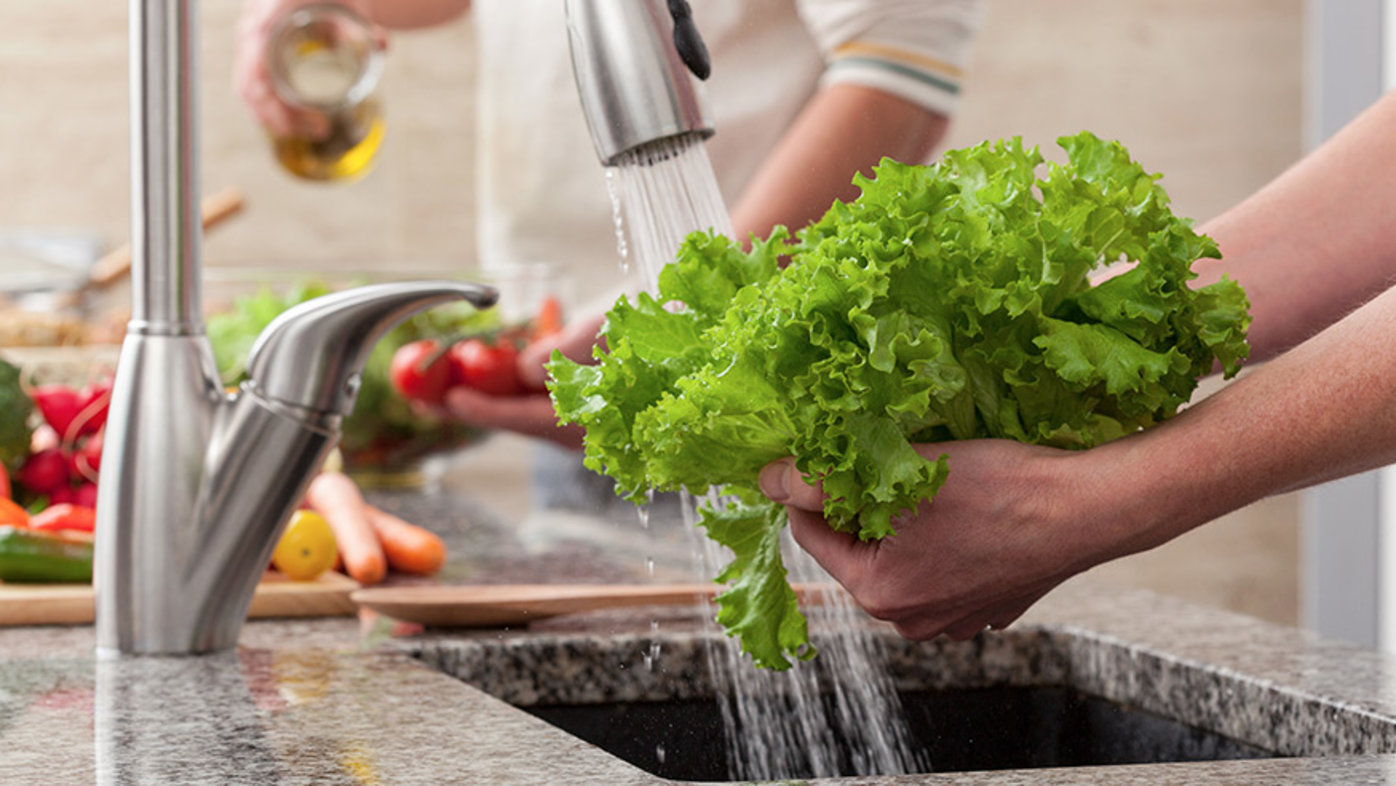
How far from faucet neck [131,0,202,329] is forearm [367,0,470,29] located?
5.70 feet

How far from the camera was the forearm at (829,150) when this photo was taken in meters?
1.04

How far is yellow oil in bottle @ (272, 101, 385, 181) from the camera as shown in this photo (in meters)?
2.27

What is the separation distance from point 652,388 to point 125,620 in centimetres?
47

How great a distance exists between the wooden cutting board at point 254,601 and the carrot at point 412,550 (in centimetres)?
12

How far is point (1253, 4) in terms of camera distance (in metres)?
3.89

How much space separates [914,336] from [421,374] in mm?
1479

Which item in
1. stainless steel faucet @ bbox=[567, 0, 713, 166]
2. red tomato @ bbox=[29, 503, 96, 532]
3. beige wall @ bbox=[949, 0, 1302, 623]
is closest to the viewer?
stainless steel faucet @ bbox=[567, 0, 713, 166]

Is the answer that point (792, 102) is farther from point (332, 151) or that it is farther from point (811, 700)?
point (332, 151)

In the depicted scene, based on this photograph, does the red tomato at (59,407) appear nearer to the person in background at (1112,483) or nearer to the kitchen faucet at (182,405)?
the kitchen faucet at (182,405)

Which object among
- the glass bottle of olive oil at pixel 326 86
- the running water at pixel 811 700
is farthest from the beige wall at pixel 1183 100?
the running water at pixel 811 700

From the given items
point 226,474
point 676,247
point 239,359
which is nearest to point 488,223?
point 239,359

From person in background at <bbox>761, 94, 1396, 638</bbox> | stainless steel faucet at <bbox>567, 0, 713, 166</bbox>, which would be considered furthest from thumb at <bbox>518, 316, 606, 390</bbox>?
person in background at <bbox>761, 94, 1396, 638</bbox>

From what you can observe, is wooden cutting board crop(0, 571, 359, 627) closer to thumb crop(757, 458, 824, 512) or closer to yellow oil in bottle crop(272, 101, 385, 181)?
thumb crop(757, 458, 824, 512)

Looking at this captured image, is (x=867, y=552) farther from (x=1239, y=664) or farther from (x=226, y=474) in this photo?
(x=226, y=474)
